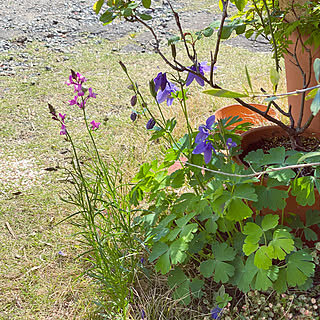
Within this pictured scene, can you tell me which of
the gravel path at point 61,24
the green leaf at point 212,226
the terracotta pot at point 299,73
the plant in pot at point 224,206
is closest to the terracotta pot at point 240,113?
the terracotta pot at point 299,73

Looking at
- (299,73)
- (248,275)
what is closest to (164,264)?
(248,275)

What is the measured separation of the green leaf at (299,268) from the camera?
139 centimetres

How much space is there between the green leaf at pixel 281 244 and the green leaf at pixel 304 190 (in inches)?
4.8

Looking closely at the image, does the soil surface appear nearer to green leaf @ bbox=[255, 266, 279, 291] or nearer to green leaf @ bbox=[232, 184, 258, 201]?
green leaf @ bbox=[232, 184, 258, 201]

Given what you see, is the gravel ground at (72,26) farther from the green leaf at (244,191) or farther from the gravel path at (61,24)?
the green leaf at (244,191)

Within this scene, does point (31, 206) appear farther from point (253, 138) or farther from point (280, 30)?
point (280, 30)

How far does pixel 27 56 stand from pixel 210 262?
3.68 meters

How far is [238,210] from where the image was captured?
141cm

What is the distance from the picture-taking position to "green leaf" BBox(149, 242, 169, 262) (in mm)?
1512

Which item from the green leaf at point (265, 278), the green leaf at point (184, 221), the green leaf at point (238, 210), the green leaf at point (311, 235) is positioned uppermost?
the green leaf at point (238, 210)

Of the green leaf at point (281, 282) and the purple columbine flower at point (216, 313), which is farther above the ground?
the green leaf at point (281, 282)

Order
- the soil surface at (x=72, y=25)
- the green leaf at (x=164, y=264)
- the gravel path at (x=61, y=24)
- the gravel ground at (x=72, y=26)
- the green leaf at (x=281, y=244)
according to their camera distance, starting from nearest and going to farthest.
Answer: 1. the green leaf at (x=281, y=244)
2. the green leaf at (x=164, y=264)
3. the gravel ground at (x=72, y=26)
4. the soil surface at (x=72, y=25)
5. the gravel path at (x=61, y=24)

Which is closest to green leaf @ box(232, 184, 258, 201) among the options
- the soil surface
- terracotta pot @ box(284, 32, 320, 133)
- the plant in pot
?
the plant in pot

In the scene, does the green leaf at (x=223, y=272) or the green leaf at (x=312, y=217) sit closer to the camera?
the green leaf at (x=223, y=272)
